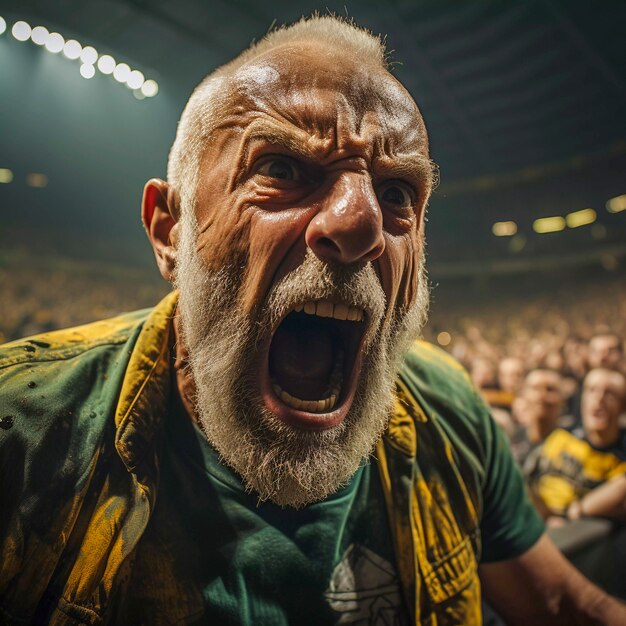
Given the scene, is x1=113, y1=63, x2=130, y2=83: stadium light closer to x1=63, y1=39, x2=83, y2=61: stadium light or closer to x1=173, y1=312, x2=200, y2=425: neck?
x1=63, y1=39, x2=83, y2=61: stadium light

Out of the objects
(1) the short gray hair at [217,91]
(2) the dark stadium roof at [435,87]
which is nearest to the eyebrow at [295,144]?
(1) the short gray hair at [217,91]

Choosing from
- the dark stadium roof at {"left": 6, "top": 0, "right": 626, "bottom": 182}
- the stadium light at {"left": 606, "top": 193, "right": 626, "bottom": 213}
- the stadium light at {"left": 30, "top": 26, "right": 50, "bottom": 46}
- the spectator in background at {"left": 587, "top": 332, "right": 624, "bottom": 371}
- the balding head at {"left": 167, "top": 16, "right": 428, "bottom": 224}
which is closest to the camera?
the balding head at {"left": 167, "top": 16, "right": 428, "bottom": 224}

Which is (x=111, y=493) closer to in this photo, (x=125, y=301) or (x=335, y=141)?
(x=335, y=141)

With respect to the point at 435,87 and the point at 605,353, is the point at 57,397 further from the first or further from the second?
the point at 435,87

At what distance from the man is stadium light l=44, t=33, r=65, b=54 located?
3886mm

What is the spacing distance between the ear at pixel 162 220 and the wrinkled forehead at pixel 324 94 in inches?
12.3

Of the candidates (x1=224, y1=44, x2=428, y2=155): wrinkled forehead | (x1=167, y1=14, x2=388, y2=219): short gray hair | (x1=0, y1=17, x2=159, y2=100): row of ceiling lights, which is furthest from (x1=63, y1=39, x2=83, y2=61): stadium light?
(x1=224, y1=44, x2=428, y2=155): wrinkled forehead

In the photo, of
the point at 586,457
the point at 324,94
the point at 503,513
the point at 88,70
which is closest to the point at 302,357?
the point at 324,94

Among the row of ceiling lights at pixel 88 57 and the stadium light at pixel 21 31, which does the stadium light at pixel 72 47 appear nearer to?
the row of ceiling lights at pixel 88 57

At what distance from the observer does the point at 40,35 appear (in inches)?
155

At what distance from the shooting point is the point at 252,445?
982 mm

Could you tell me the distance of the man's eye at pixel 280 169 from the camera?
3.26 ft

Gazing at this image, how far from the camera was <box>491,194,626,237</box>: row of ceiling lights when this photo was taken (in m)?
13.9

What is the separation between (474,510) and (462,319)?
1640cm
